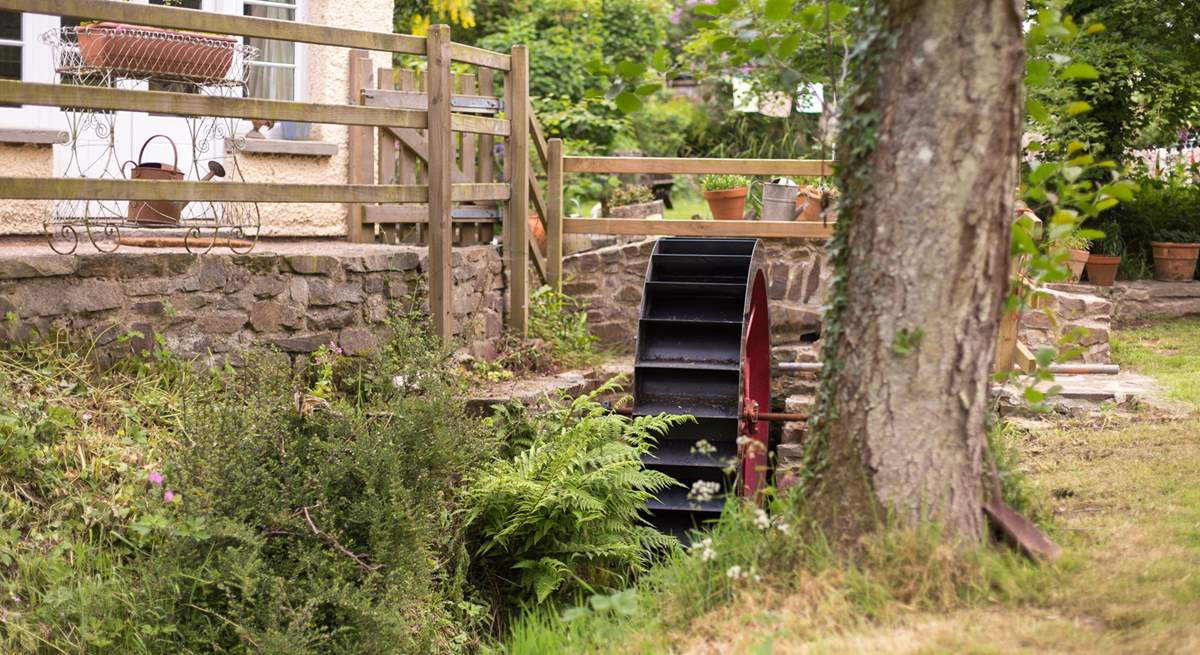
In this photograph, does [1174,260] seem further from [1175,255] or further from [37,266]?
[37,266]

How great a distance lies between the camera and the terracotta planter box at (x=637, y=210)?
1092 cm

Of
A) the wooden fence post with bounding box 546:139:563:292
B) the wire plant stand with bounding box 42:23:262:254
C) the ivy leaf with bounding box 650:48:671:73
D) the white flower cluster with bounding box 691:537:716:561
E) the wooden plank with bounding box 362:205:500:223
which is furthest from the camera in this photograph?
the wooden fence post with bounding box 546:139:563:292

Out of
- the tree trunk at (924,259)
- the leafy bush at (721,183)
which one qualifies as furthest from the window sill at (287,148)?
the tree trunk at (924,259)

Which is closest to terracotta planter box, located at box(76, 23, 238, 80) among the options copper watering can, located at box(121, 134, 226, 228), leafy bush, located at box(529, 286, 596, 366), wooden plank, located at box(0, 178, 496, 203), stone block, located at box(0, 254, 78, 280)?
copper watering can, located at box(121, 134, 226, 228)

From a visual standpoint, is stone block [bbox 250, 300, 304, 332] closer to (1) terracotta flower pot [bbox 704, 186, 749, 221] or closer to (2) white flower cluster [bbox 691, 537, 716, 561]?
(2) white flower cluster [bbox 691, 537, 716, 561]

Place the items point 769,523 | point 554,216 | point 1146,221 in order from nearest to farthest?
point 769,523, point 554,216, point 1146,221

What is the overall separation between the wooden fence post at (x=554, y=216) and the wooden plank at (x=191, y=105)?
2.32 meters

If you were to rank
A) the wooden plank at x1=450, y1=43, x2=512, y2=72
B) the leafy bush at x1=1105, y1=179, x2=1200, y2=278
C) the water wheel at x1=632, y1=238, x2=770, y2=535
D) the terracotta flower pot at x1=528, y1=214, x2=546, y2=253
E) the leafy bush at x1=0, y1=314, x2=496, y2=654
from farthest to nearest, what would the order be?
the leafy bush at x1=1105, y1=179, x2=1200, y2=278 < the terracotta flower pot at x1=528, y1=214, x2=546, y2=253 < the water wheel at x1=632, y1=238, x2=770, y2=535 < the wooden plank at x1=450, y1=43, x2=512, y2=72 < the leafy bush at x1=0, y1=314, x2=496, y2=654

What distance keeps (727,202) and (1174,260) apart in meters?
4.63

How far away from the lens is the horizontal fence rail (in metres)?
5.50

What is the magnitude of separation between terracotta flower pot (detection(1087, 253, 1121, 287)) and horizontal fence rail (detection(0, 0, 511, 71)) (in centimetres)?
684

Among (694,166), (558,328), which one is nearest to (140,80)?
(558,328)

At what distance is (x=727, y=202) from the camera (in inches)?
394

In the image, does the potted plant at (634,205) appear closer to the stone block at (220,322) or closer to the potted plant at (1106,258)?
the potted plant at (1106,258)
